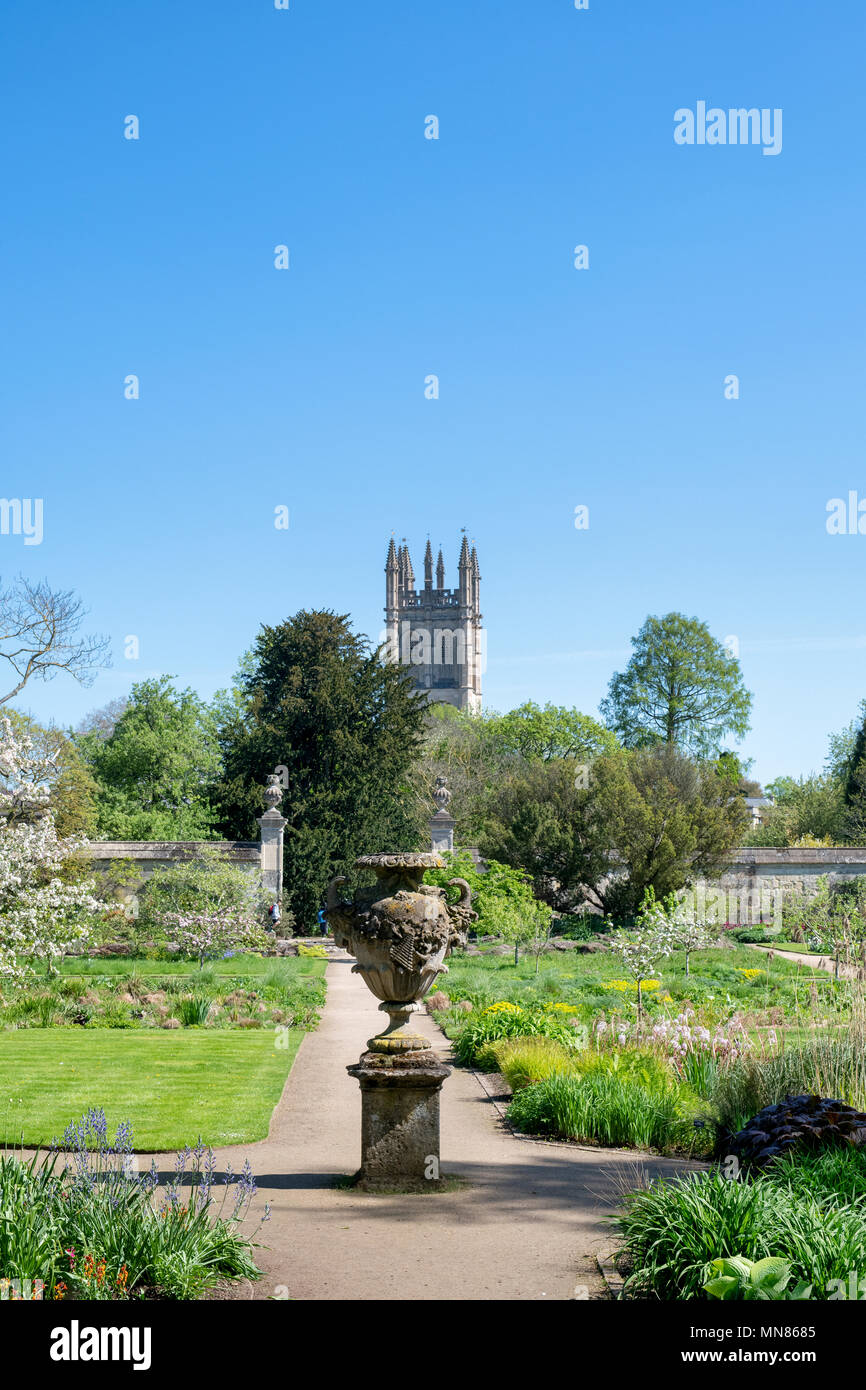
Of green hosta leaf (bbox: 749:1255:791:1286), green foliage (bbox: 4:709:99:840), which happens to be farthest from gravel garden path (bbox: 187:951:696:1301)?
green foliage (bbox: 4:709:99:840)

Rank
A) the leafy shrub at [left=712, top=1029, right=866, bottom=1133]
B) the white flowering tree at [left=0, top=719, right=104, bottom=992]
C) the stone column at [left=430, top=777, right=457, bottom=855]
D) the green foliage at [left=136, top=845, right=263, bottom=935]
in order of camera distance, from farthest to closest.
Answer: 1. the stone column at [left=430, top=777, right=457, bottom=855]
2. the green foliage at [left=136, top=845, right=263, bottom=935]
3. the white flowering tree at [left=0, top=719, right=104, bottom=992]
4. the leafy shrub at [left=712, top=1029, right=866, bottom=1133]

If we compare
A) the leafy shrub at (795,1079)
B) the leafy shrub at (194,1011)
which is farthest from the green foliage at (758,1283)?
the leafy shrub at (194,1011)

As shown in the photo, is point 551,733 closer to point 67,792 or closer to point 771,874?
point 771,874

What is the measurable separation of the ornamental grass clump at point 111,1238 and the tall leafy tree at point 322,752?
88.1 feet

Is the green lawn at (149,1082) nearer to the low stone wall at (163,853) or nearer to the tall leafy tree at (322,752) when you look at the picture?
the low stone wall at (163,853)

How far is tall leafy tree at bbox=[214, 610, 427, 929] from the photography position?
3334 cm

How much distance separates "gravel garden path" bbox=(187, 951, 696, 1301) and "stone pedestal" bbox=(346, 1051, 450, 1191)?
16cm

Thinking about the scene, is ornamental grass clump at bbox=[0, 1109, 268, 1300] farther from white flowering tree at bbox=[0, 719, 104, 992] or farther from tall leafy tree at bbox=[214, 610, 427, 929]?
tall leafy tree at bbox=[214, 610, 427, 929]

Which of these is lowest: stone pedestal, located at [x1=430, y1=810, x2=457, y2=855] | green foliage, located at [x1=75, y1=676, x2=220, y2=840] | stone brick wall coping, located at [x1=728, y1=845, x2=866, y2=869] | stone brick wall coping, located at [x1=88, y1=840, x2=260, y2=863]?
stone brick wall coping, located at [x1=728, y1=845, x2=866, y2=869]

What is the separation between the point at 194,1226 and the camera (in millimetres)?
5562

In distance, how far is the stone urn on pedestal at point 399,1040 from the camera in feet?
24.5

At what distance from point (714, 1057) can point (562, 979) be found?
10158 mm
